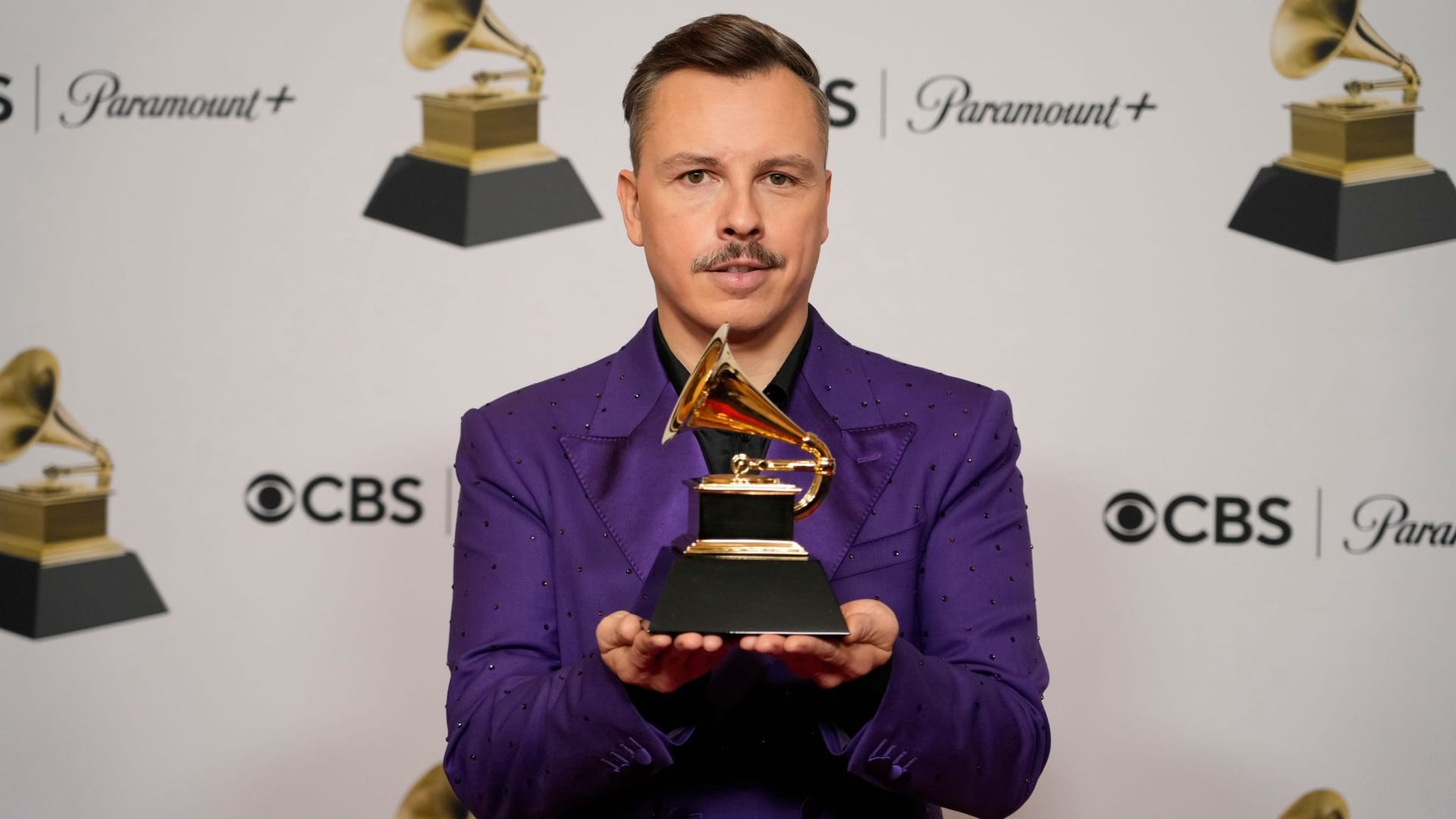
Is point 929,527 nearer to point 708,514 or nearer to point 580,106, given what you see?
point 708,514

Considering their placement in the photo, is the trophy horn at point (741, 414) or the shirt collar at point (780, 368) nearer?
the trophy horn at point (741, 414)

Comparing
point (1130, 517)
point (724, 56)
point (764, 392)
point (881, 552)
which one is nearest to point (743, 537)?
point (881, 552)

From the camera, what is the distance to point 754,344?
Answer: 1.92 meters

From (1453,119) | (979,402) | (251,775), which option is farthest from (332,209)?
(1453,119)

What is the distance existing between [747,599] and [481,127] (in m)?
1.84

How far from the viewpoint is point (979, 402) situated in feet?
6.32

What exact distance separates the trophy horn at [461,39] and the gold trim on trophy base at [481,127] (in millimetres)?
42

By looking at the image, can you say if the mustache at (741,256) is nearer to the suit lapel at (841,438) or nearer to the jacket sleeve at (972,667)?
the suit lapel at (841,438)

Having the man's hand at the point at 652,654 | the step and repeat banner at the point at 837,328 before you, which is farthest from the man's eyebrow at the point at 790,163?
the step and repeat banner at the point at 837,328

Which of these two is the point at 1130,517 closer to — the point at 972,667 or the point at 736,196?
the point at 972,667

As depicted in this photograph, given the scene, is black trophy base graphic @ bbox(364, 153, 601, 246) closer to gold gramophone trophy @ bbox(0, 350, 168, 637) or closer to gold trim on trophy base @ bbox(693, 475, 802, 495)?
gold gramophone trophy @ bbox(0, 350, 168, 637)

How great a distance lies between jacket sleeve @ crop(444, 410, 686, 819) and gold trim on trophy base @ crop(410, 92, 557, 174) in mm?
1266

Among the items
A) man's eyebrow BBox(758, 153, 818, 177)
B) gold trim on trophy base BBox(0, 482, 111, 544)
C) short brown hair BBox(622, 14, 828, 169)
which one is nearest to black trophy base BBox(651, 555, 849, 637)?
man's eyebrow BBox(758, 153, 818, 177)

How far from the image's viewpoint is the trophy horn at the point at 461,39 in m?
3.11
